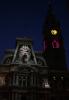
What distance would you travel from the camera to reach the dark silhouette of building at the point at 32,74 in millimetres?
47719

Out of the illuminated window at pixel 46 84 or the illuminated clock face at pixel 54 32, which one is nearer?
the illuminated window at pixel 46 84

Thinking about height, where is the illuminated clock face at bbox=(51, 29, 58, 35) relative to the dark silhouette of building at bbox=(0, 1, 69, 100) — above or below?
above

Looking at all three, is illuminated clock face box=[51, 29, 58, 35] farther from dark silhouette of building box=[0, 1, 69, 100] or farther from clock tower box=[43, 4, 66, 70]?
dark silhouette of building box=[0, 1, 69, 100]

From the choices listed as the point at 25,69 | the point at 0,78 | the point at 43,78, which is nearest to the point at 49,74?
the point at 43,78

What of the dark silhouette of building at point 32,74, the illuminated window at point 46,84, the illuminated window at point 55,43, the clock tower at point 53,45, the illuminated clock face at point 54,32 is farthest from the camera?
the illuminated clock face at point 54,32

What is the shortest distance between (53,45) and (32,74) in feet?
35.6

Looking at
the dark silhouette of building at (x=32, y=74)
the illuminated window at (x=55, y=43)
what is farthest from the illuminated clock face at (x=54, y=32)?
the dark silhouette of building at (x=32, y=74)

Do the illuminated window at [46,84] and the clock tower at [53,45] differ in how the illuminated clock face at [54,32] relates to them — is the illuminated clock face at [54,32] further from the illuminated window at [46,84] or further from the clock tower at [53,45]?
the illuminated window at [46,84]

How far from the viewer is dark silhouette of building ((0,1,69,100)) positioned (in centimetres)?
4772

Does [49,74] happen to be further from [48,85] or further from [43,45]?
[43,45]

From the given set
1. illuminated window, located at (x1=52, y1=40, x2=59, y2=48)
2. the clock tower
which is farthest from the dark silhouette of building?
illuminated window, located at (x1=52, y1=40, x2=59, y2=48)

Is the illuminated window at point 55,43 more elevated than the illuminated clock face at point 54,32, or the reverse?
Result: the illuminated clock face at point 54,32

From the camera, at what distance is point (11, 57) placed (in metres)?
51.6

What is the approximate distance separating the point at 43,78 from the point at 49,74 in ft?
4.93
